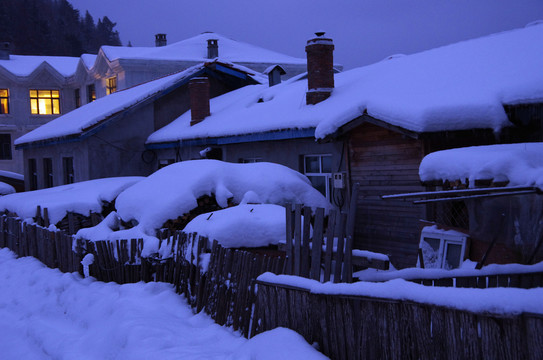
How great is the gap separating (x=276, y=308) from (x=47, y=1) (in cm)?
9593

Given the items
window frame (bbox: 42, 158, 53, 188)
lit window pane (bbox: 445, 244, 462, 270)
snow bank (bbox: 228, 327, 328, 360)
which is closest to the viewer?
snow bank (bbox: 228, 327, 328, 360)

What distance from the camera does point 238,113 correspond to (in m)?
17.3

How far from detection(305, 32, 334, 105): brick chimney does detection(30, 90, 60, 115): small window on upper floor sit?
96.1 ft

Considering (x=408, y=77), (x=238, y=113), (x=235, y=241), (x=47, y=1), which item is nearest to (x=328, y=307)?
(x=235, y=241)

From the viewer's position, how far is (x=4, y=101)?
36.6m

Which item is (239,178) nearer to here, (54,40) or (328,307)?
(328,307)

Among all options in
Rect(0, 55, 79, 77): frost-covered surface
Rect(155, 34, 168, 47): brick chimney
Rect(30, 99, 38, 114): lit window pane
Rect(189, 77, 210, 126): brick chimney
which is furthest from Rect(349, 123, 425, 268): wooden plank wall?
Rect(30, 99, 38, 114): lit window pane

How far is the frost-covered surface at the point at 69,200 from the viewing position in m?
13.9

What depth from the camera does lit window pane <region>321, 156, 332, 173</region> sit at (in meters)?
13.0

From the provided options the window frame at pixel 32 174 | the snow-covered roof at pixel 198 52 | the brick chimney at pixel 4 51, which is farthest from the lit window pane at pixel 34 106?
the window frame at pixel 32 174

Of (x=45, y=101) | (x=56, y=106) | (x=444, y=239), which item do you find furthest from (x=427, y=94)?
(x=45, y=101)

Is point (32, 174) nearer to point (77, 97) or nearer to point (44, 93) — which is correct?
point (77, 97)

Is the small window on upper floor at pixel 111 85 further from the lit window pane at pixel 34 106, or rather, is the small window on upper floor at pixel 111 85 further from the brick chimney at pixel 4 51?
the brick chimney at pixel 4 51

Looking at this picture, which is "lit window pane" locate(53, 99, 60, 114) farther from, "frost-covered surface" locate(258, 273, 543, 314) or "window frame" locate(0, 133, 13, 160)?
"frost-covered surface" locate(258, 273, 543, 314)
